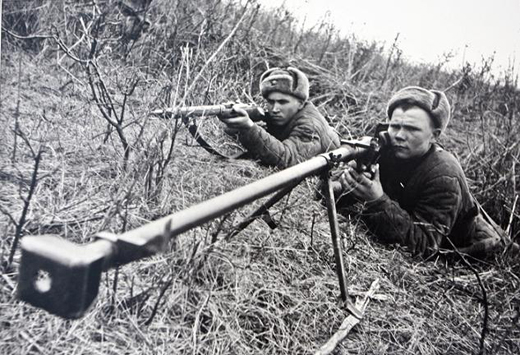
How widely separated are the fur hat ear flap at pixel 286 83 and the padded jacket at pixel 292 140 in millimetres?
189

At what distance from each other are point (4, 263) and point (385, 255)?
2.17 metres

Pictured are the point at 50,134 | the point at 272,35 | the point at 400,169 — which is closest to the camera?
the point at 50,134

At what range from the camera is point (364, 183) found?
2768mm

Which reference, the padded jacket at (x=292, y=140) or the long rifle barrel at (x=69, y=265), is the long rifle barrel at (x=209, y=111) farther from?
the long rifle barrel at (x=69, y=265)

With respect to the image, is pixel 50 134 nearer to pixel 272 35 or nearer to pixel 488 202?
pixel 488 202

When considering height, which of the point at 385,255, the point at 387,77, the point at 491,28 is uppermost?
the point at 491,28

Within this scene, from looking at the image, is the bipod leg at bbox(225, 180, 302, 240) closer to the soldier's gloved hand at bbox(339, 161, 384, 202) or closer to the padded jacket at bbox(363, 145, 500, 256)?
the soldier's gloved hand at bbox(339, 161, 384, 202)

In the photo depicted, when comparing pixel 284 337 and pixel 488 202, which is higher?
pixel 488 202

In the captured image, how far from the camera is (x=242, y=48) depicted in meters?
4.95

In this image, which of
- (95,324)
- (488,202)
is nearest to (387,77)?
(488,202)

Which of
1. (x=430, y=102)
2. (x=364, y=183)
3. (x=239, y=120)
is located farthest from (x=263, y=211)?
(x=430, y=102)

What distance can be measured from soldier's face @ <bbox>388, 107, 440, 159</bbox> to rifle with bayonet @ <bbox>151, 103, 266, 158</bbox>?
121 centimetres

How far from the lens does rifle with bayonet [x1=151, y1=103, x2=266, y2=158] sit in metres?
2.54

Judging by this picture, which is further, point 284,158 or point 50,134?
point 284,158
